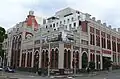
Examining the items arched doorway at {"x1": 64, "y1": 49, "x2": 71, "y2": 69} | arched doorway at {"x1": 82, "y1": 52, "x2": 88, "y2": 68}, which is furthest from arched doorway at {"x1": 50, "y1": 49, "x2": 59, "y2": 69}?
arched doorway at {"x1": 82, "y1": 52, "x2": 88, "y2": 68}

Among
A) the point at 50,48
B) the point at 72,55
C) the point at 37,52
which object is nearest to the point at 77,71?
the point at 72,55

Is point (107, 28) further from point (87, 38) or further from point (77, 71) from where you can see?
point (77, 71)

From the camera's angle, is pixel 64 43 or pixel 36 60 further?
pixel 36 60

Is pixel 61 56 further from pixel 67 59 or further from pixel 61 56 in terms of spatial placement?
pixel 67 59

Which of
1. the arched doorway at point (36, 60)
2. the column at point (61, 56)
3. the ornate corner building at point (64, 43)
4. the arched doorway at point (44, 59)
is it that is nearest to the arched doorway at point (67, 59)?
the ornate corner building at point (64, 43)

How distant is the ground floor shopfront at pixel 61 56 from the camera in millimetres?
67000

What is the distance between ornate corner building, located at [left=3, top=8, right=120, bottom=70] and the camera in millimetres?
68250

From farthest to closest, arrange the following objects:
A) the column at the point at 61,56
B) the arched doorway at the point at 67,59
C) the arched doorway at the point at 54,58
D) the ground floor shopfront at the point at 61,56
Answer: the arched doorway at the point at 54,58
the arched doorway at the point at 67,59
the ground floor shopfront at the point at 61,56
the column at the point at 61,56

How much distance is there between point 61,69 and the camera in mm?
65250

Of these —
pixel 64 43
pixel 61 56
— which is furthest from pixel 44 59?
pixel 64 43

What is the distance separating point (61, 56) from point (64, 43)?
4.31 m

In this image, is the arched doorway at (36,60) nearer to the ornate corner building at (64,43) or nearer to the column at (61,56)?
the ornate corner building at (64,43)

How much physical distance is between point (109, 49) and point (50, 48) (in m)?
31.1

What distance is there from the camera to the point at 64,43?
67.1 metres
